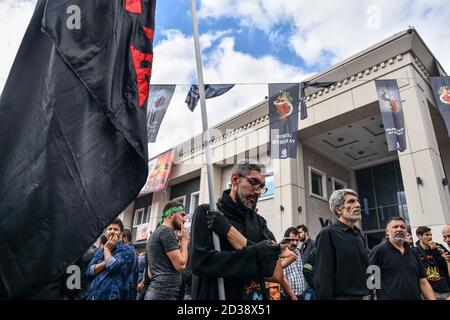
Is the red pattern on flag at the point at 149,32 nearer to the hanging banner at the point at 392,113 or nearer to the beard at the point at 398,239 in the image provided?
the beard at the point at 398,239

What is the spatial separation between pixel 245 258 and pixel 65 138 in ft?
3.97

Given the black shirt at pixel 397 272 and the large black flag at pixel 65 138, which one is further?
the black shirt at pixel 397 272

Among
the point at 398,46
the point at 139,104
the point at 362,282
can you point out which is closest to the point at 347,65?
the point at 398,46

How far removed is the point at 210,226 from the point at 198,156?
17456mm

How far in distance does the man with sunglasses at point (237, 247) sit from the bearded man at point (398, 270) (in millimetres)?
2211

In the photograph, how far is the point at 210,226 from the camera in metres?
1.89

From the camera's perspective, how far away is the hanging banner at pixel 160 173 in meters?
19.8

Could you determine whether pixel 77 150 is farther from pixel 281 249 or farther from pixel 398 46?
pixel 398 46

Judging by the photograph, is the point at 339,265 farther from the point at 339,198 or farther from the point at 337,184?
the point at 337,184

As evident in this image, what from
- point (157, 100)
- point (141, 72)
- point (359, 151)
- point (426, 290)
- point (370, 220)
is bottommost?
point (426, 290)

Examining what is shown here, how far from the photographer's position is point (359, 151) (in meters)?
15.6

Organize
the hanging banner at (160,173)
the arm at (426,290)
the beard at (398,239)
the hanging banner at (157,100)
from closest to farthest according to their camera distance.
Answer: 1. the arm at (426,290)
2. the beard at (398,239)
3. the hanging banner at (157,100)
4. the hanging banner at (160,173)

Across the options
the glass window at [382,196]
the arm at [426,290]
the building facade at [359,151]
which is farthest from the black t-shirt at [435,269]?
the glass window at [382,196]

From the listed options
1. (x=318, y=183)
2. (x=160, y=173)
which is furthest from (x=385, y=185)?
(x=160, y=173)
